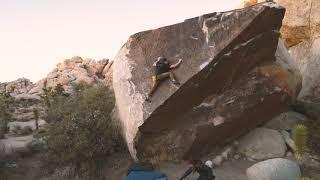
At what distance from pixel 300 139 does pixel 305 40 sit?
35.8 feet

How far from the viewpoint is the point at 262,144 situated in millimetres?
21031

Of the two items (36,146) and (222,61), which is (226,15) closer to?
(222,61)

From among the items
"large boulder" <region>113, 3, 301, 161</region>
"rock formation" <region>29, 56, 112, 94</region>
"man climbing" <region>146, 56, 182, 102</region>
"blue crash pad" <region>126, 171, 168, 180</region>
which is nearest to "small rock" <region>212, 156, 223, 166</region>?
"large boulder" <region>113, 3, 301, 161</region>

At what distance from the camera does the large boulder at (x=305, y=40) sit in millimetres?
25425

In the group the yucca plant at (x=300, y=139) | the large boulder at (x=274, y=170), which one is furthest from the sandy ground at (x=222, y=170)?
the yucca plant at (x=300, y=139)

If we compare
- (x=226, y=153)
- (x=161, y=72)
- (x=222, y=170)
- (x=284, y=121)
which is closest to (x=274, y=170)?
(x=222, y=170)

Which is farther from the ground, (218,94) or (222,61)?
(222,61)

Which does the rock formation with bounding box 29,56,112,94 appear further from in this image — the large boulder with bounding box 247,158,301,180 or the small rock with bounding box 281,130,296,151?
the large boulder with bounding box 247,158,301,180

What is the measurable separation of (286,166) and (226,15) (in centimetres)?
702

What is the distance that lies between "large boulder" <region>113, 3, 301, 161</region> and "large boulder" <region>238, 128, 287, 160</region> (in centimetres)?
49

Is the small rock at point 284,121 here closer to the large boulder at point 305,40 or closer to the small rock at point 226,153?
the large boulder at point 305,40

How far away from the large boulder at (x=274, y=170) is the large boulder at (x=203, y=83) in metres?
2.76

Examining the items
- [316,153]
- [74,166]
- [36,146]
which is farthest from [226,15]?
[36,146]

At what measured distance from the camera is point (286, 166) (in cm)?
1852
